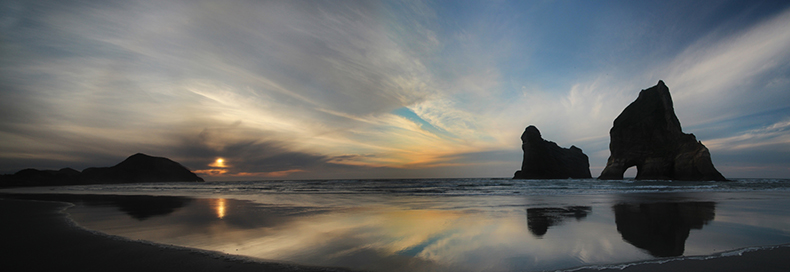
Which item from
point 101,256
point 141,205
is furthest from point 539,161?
point 101,256

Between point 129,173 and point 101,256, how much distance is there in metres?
180

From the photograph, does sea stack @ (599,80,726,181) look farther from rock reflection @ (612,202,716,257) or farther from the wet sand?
the wet sand

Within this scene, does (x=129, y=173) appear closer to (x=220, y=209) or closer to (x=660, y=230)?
(x=220, y=209)

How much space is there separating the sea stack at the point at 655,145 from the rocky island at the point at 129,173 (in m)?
173

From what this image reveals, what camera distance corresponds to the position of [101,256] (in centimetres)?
430

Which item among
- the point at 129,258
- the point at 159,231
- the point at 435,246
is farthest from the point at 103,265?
the point at 435,246

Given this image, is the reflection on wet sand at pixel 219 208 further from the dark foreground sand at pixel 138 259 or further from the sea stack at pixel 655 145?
the sea stack at pixel 655 145

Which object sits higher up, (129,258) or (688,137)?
(688,137)

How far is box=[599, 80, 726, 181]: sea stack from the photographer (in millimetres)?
51844

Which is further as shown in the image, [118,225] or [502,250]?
[118,225]

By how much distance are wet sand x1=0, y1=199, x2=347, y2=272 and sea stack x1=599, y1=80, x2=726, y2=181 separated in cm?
7232

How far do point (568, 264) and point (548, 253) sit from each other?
22.6 inches

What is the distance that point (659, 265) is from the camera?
381cm

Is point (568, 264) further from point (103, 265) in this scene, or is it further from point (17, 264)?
point (17, 264)
